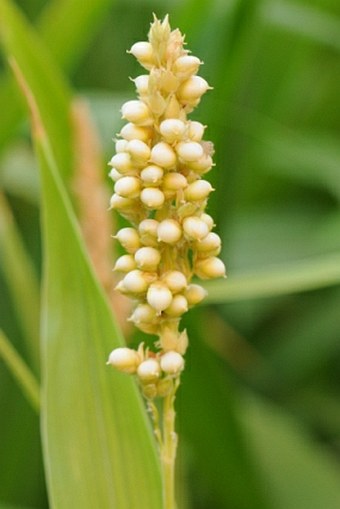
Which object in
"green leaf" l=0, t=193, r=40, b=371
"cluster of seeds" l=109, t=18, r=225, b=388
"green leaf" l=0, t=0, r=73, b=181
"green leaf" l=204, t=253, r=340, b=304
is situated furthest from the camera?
"green leaf" l=0, t=193, r=40, b=371

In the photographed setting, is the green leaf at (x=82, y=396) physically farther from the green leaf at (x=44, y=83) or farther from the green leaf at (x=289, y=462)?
the green leaf at (x=289, y=462)

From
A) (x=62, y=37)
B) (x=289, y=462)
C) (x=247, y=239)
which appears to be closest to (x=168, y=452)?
(x=289, y=462)

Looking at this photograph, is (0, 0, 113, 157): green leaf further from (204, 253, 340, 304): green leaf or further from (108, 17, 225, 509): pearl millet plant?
(108, 17, 225, 509): pearl millet plant

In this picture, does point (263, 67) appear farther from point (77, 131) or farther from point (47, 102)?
point (77, 131)

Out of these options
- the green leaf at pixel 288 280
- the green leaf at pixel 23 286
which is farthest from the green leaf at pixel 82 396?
the green leaf at pixel 23 286

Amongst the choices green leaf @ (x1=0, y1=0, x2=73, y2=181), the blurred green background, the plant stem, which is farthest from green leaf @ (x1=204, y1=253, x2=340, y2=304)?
the plant stem
